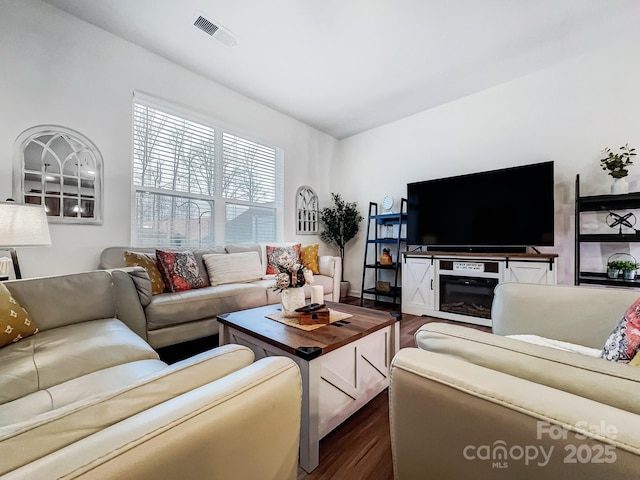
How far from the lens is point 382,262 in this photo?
4.05 metres

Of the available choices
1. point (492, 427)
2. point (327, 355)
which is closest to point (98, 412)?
point (492, 427)

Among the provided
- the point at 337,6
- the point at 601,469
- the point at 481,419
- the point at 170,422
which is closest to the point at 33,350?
the point at 170,422

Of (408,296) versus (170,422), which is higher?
(170,422)

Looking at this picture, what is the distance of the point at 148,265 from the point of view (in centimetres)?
243

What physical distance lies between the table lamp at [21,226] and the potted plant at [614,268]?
14.8 ft

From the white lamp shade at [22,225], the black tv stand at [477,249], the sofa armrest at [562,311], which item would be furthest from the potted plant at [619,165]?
the white lamp shade at [22,225]

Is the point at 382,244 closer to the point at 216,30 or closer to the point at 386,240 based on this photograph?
the point at 386,240

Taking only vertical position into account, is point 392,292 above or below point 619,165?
below

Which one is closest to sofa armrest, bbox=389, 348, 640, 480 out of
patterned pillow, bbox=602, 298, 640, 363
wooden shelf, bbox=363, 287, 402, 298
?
patterned pillow, bbox=602, 298, 640, 363

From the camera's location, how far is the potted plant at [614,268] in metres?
2.44

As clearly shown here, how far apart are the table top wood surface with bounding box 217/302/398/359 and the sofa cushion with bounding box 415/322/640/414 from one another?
597 mm

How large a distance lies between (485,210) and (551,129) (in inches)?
42.0

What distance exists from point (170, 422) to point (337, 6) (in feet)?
9.25

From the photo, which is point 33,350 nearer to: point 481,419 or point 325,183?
point 481,419
